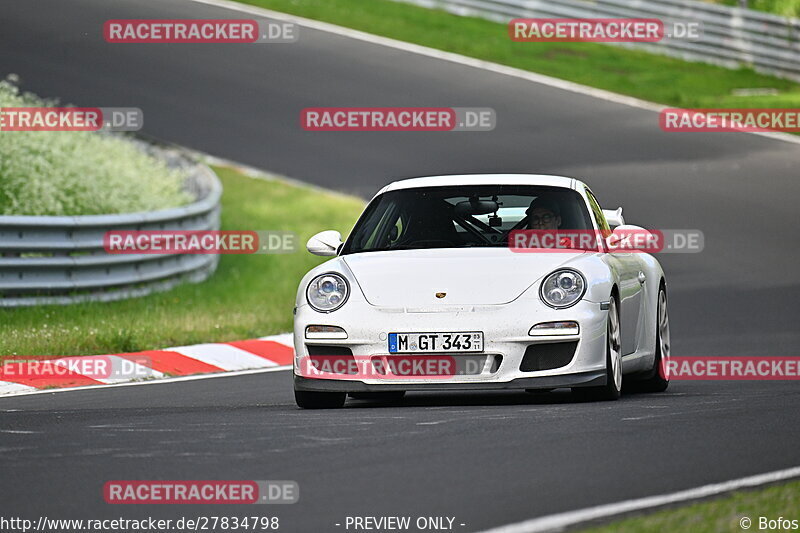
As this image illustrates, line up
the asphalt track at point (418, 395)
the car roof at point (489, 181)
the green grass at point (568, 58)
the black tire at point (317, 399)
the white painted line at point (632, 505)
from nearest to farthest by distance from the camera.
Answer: the white painted line at point (632, 505) → the asphalt track at point (418, 395) → the black tire at point (317, 399) → the car roof at point (489, 181) → the green grass at point (568, 58)

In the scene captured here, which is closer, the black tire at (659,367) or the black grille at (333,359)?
the black grille at (333,359)

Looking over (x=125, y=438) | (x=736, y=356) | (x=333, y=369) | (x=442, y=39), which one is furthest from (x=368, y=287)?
Answer: (x=442, y=39)

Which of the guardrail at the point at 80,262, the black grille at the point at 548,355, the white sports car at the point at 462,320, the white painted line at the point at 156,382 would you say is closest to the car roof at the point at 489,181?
the white sports car at the point at 462,320

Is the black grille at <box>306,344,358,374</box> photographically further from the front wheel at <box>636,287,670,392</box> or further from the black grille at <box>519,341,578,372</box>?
the front wheel at <box>636,287,670,392</box>

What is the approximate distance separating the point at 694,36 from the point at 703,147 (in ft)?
21.8

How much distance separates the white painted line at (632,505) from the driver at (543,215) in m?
3.62

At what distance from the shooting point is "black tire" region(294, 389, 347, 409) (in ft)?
33.3

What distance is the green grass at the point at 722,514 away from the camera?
19.9ft

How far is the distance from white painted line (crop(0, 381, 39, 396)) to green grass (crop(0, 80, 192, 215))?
5485 mm

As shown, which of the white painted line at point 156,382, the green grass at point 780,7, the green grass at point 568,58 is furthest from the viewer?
the green grass at point 780,7

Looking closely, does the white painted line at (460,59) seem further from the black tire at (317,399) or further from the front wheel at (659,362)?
the black tire at (317,399)

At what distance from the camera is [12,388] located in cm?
1213

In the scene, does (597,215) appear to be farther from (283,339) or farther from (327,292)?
(283,339)

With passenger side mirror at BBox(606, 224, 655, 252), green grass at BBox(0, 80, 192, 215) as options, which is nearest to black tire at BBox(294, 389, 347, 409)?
passenger side mirror at BBox(606, 224, 655, 252)
